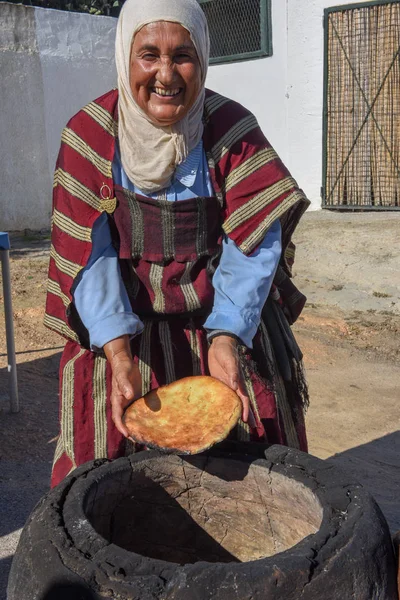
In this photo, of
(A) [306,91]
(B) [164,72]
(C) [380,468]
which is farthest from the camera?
(A) [306,91]

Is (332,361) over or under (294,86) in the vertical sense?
under

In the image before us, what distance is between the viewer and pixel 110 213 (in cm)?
208

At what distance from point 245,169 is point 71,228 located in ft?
1.67

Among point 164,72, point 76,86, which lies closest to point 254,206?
point 164,72

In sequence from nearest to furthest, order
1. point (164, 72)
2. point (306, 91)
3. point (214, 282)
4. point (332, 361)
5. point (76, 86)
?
point (164, 72) < point (214, 282) < point (332, 361) < point (306, 91) < point (76, 86)

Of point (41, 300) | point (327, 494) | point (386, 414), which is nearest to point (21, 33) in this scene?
point (41, 300)

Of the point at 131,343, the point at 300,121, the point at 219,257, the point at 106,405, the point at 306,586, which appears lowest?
the point at 306,586

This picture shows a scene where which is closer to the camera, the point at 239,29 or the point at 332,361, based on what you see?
→ the point at 332,361

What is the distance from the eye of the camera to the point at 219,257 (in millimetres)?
2164

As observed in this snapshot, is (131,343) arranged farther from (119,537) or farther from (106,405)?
(119,537)

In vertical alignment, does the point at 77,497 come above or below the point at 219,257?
below

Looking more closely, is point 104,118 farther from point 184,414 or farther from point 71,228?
point 184,414

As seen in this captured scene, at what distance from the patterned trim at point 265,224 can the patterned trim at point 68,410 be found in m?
0.55

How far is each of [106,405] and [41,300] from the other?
4850 millimetres
